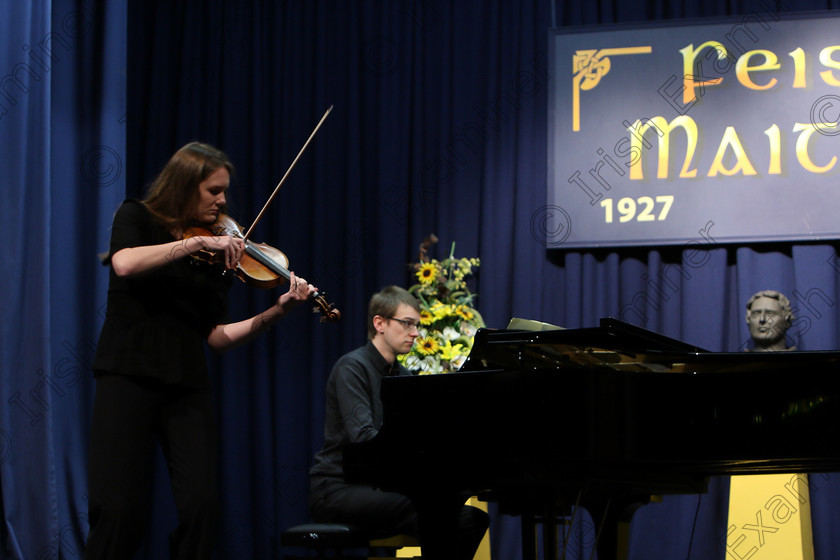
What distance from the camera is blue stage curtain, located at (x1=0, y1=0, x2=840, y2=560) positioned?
156 inches

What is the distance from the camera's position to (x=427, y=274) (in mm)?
4156

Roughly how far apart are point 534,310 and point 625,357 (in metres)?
2.28

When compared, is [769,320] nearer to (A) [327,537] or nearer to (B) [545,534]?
(B) [545,534]

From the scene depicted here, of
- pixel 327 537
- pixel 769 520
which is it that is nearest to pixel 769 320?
pixel 769 520

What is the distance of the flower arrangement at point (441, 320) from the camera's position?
3838 millimetres

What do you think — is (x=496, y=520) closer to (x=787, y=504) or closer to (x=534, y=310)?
(x=534, y=310)

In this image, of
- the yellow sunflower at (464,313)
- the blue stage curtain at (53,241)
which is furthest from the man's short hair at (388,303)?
the blue stage curtain at (53,241)

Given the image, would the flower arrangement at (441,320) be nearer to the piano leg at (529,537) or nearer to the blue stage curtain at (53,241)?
the piano leg at (529,537)

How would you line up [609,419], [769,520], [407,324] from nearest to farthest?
[609,419], [407,324], [769,520]

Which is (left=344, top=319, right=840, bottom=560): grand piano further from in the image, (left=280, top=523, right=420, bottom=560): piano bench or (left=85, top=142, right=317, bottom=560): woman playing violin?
(left=280, top=523, right=420, bottom=560): piano bench

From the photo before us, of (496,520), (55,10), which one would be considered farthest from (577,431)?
(55,10)

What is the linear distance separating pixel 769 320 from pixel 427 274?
57.6 inches

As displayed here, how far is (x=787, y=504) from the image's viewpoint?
12.0ft

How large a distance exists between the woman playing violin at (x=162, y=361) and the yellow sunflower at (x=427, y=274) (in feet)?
5.76
